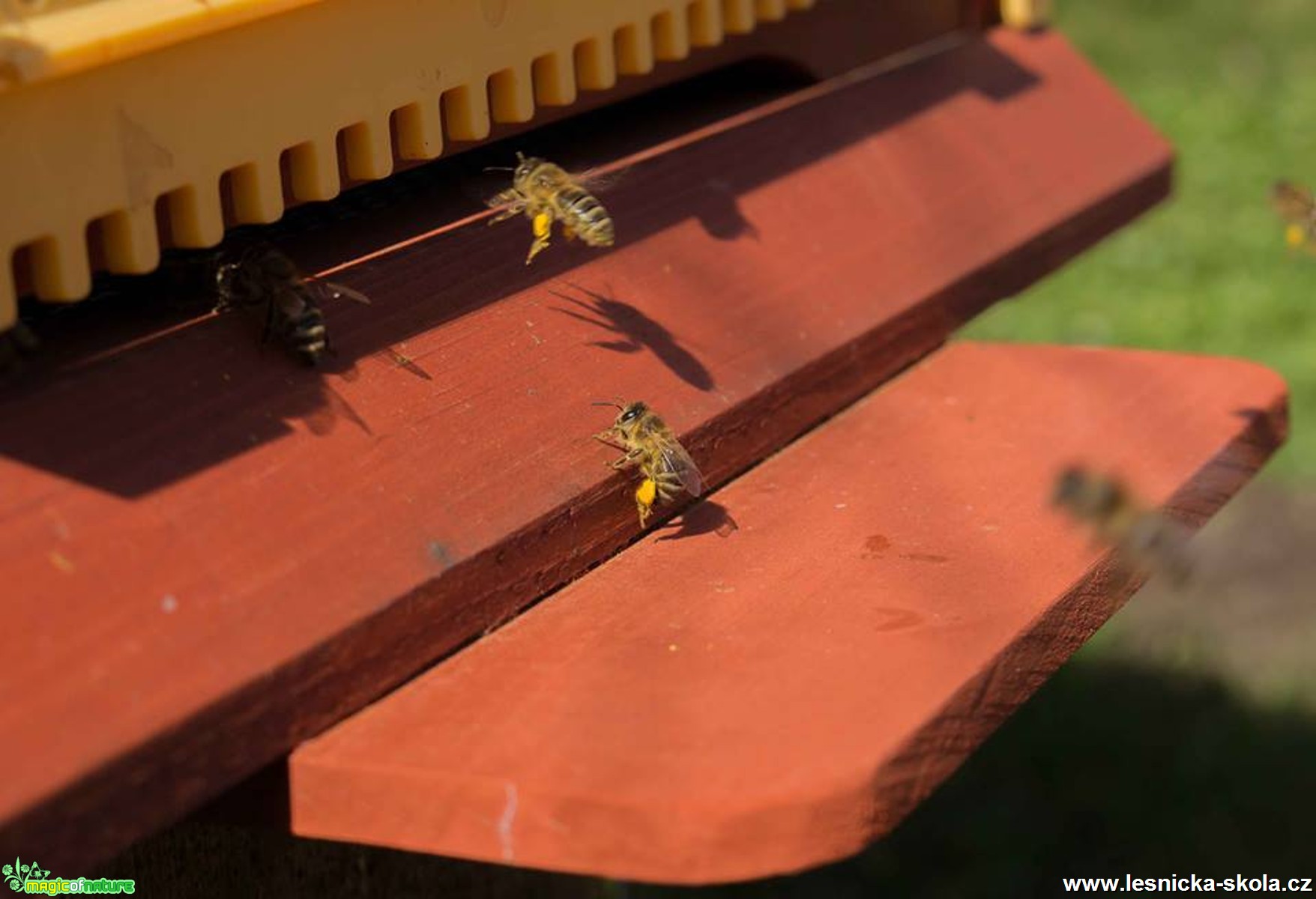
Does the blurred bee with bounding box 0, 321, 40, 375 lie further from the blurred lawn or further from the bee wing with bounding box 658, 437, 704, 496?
the blurred lawn

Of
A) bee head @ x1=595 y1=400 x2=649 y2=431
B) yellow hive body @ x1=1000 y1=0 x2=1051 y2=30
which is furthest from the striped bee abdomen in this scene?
yellow hive body @ x1=1000 y1=0 x2=1051 y2=30

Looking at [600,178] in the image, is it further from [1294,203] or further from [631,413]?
[1294,203]

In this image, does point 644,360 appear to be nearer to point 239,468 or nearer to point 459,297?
point 459,297

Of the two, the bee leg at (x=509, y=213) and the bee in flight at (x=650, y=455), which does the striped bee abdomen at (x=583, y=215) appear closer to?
the bee leg at (x=509, y=213)

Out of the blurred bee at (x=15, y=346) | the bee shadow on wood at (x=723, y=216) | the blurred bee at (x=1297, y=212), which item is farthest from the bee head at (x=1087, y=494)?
the blurred bee at (x=1297, y=212)

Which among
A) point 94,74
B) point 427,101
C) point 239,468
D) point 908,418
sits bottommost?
point 908,418

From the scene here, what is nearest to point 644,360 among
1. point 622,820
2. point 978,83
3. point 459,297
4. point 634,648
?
point 459,297
